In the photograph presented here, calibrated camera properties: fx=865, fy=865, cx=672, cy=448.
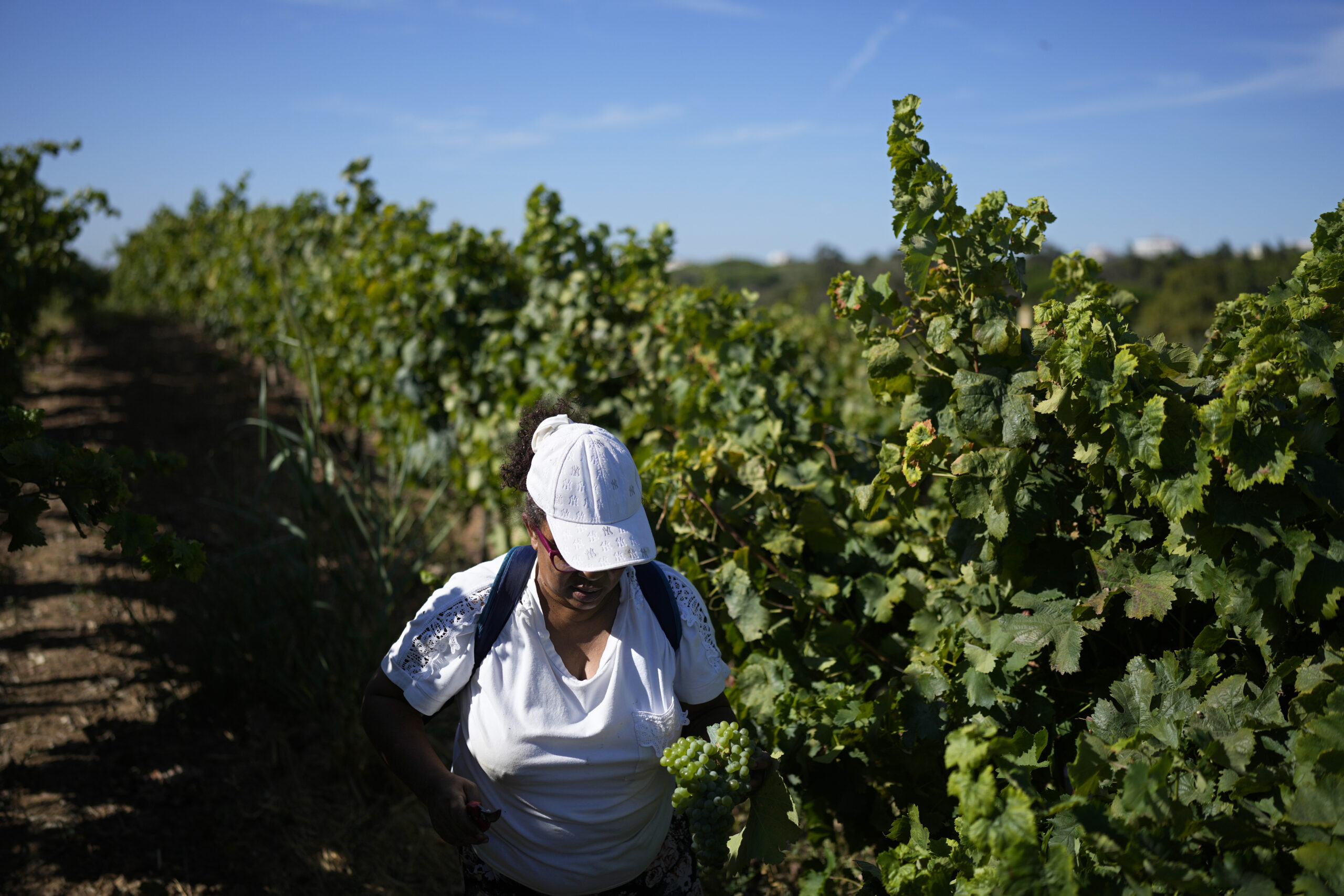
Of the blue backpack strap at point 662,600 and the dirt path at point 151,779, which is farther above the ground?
the blue backpack strap at point 662,600

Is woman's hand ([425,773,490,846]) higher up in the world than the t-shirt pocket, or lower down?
lower down

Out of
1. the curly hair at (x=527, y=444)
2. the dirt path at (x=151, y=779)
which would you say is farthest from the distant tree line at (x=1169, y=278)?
the curly hair at (x=527, y=444)

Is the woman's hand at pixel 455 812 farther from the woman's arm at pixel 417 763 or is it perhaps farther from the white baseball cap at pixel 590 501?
the white baseball cap at pixel 590 501

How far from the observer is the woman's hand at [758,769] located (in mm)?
1738

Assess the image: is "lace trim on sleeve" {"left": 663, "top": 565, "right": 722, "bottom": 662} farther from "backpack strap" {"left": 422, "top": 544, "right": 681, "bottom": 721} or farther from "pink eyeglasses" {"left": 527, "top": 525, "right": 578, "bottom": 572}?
"pink eyeglasses" {"left": 527, "top": 525, "right": 578, "bottom": 572}

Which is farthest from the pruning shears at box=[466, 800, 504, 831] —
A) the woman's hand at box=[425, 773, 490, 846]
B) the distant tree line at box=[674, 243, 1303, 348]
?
the distant tree line at box=[674, 243, 1303, 348]

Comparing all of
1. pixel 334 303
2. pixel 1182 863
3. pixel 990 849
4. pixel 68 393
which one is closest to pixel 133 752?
pixel 990 849

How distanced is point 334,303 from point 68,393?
526 cm

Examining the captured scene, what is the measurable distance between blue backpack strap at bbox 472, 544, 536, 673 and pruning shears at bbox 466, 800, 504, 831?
27 centimetres

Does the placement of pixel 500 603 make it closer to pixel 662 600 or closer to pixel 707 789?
pixel 662 600

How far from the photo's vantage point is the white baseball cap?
1691mm

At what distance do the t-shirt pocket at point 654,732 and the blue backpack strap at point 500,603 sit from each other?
0.33 meters

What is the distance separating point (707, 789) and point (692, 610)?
433mm

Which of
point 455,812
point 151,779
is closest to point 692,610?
point 455,812
